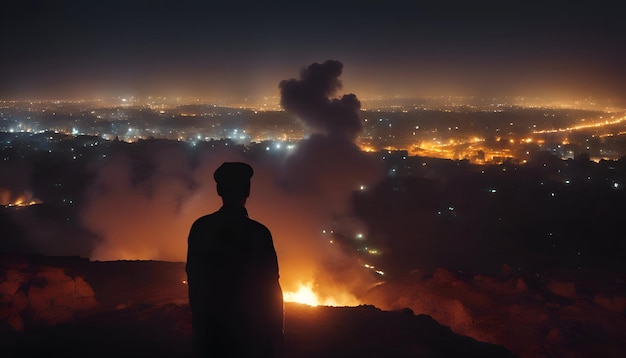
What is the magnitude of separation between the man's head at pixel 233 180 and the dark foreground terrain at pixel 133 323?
566 centimetres

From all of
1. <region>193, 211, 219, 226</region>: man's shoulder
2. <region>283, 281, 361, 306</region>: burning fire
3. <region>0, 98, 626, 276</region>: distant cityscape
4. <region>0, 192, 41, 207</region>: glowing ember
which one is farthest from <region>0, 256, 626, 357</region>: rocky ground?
<region>0, 192, 41, 207</region>: glowing ember

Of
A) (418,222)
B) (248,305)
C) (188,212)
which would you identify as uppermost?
(248,305)

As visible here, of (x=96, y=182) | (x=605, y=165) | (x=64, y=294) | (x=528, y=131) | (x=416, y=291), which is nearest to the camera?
(x=64, y=294)

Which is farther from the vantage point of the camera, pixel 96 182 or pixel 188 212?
pixel 96 182

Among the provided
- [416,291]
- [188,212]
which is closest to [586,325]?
[416,291]

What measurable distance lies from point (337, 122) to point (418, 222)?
9.45 meters

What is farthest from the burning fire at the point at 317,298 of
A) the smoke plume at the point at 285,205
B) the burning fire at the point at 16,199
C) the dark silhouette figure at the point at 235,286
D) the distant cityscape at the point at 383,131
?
the distant cityscape at the point at 383,131

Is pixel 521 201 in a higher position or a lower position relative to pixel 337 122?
lower

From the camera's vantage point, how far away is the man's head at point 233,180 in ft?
9.66

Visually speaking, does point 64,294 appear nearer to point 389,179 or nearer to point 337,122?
point 337,122

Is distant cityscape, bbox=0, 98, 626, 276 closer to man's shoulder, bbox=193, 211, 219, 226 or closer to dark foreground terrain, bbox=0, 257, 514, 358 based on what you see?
dark foreground terrain, bbox=0, 257, 514, 358

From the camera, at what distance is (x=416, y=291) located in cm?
1506

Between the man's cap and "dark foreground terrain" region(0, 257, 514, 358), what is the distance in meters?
5.72

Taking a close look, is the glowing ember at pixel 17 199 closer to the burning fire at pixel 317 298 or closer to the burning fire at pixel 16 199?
the burning fire at pixel 16 199
